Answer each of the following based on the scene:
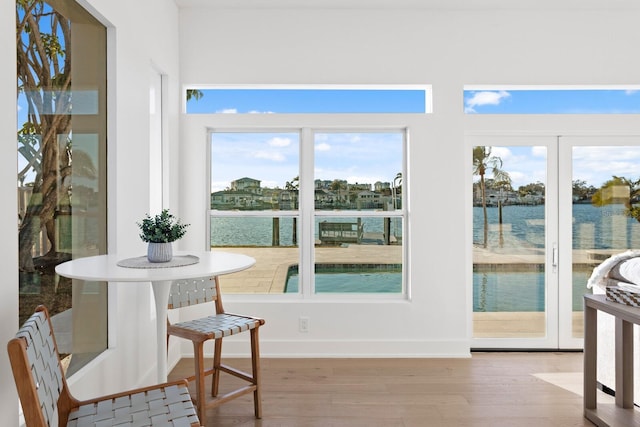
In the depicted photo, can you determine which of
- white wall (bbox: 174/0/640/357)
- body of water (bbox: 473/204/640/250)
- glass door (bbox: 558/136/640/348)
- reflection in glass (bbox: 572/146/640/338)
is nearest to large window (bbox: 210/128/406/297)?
white wall (bbox: 174/0/640/357)

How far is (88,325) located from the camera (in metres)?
2.49

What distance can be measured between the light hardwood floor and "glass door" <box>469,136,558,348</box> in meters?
0.27

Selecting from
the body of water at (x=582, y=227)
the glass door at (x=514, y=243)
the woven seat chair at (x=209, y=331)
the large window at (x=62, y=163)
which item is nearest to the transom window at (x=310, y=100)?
the glass door at (x=514, y=243)

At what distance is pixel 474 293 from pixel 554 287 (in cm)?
68

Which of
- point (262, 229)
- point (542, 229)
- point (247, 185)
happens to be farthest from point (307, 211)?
point (542, 229)

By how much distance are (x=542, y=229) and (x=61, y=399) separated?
376cm

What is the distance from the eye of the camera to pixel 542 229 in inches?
162

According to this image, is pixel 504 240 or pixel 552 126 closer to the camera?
pixel 552 126

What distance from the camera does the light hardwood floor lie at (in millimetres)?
2826

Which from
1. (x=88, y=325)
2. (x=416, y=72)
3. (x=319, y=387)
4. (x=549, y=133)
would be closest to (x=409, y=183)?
(x=416, y=72)

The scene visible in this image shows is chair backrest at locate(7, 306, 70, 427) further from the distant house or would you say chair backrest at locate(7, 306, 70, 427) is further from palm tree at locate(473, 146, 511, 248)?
palm tree at locate(473, 146, 511, 248)

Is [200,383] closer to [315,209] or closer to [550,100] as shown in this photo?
[315,209]

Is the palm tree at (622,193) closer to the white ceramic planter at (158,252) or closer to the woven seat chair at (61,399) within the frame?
the white ceramic planter at (158,252)

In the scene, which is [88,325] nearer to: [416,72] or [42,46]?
[42,46]
